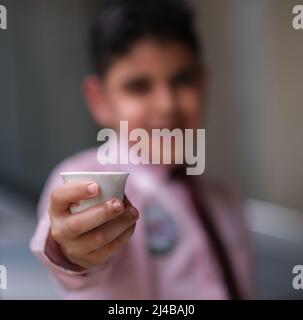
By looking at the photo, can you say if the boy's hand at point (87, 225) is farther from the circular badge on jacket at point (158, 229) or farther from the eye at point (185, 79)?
the eye at point (185, 79)

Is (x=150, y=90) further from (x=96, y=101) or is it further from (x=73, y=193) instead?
(x=73, y=193)

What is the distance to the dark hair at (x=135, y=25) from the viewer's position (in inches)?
40.3

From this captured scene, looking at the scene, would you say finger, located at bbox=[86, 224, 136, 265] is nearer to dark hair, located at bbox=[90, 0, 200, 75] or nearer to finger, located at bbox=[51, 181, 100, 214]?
finger, located at bbox=[51, 181, 100, 214]

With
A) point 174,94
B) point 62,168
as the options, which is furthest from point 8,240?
point 174,94

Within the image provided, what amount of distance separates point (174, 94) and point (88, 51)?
0.56ft

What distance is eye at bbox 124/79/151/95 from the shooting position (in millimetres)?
1036

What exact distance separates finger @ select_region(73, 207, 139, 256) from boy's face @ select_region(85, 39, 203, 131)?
21 centimetres

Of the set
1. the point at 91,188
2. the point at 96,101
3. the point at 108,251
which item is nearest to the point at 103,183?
the point at 91,188

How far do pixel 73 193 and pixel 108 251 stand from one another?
130 mm

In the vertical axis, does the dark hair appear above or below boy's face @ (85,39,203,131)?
above

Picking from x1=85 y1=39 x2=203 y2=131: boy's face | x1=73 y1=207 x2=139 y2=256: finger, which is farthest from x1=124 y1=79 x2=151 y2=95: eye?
x1=73 y1=207 x2=139 y2=256: finger

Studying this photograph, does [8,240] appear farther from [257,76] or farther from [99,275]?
[257,76]

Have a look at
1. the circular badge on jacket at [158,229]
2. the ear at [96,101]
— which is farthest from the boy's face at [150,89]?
the circular badge on jacket at [158,229]

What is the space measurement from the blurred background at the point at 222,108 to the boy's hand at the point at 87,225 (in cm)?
17
